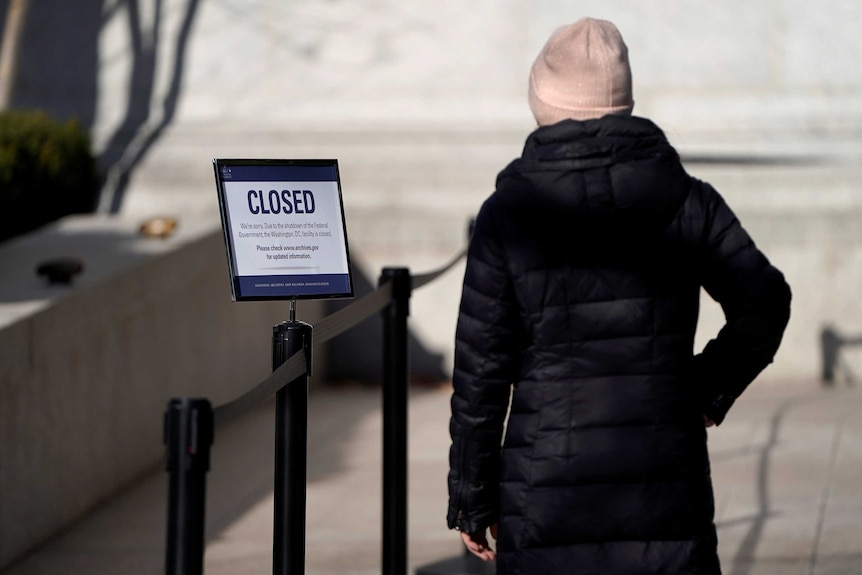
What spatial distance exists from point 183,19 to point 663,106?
3498mm

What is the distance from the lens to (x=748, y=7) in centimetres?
1023

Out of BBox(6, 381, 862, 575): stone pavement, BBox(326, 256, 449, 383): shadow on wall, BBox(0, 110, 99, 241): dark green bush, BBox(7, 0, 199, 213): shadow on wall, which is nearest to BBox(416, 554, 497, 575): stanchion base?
BBox(6, 381, 862, 575): stone pavement

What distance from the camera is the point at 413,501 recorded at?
668cm

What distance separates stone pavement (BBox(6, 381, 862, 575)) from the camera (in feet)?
18.6

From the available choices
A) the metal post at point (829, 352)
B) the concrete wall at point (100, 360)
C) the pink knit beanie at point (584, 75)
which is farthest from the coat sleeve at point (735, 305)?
the metal post at point (829, 352)

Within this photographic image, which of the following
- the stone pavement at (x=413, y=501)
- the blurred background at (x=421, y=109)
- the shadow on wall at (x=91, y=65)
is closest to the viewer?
the stone pavement at (x=413, y=501)

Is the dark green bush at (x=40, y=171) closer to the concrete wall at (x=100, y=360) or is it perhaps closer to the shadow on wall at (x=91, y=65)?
the concrete wall at (x=100, y=360)

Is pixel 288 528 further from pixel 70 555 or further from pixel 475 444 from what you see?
pixel 70 555

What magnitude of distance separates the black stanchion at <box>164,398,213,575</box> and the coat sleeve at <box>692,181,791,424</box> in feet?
3.53

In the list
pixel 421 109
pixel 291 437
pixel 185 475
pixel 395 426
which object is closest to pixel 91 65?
pixel 421 109

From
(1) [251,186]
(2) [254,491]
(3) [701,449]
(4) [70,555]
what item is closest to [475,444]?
(3) [701,449]

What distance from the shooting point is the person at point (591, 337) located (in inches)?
119

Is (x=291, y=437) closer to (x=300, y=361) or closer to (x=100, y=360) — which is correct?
(x=300, y=361)

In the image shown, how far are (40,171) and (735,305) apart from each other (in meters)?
6.99
